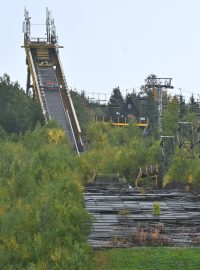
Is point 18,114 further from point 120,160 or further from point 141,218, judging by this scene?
point 141,218

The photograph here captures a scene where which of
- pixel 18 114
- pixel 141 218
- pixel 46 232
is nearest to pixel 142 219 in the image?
pixel 141 218

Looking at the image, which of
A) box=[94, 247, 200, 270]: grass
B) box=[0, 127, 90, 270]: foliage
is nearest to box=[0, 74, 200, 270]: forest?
box=[0, 127, 90, 270]: foliage

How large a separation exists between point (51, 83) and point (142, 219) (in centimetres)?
4393

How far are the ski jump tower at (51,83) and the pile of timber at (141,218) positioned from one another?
24.5 m

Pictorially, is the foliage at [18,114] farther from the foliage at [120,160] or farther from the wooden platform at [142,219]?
the wooden platform at [142,219]

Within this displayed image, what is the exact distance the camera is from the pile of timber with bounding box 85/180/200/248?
90.9ft

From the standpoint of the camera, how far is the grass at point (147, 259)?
2461cm

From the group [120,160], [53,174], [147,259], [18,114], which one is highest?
[18,114]

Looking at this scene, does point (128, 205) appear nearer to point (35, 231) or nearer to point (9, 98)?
point (35, 231)

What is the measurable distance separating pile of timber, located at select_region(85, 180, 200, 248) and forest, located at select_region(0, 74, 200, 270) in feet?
6.93

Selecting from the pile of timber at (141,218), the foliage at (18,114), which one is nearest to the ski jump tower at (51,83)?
the foliage at (18,114)

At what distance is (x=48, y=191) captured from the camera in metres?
24.3

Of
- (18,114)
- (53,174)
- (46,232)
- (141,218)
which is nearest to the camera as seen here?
(46,232)

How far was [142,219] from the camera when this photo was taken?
3250 cm
